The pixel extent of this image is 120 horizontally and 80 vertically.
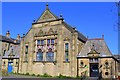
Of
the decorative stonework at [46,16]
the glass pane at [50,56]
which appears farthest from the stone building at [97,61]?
the decorative stonework at [46,16]

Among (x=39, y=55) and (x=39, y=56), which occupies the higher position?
(x=39, y=55)

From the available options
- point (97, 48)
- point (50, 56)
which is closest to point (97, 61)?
point (97, 48)

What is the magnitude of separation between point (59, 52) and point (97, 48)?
874cm

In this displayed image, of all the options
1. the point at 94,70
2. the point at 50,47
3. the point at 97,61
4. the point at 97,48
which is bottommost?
the point at 94,70

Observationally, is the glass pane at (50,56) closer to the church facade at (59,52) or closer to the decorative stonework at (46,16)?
the church facade at (59,52)

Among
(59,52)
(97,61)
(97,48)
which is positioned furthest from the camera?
(59,52)

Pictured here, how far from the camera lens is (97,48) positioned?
159 ft

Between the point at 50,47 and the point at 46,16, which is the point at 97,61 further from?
the point at 46,16

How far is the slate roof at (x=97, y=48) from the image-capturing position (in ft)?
153

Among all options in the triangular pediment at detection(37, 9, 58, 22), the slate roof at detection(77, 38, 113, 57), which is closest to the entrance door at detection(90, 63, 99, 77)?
the slate roof at detection(77, 38, 113, 57)

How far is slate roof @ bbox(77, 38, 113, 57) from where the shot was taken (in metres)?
46.8

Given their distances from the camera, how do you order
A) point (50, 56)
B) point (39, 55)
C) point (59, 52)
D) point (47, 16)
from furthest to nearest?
point (39, 55) → point (47, 16) → point (50, 56) → point (59, 52)

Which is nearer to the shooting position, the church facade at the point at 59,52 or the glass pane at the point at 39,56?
the church facade at the point at 59,52

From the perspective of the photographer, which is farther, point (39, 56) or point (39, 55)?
point (39, 55)
